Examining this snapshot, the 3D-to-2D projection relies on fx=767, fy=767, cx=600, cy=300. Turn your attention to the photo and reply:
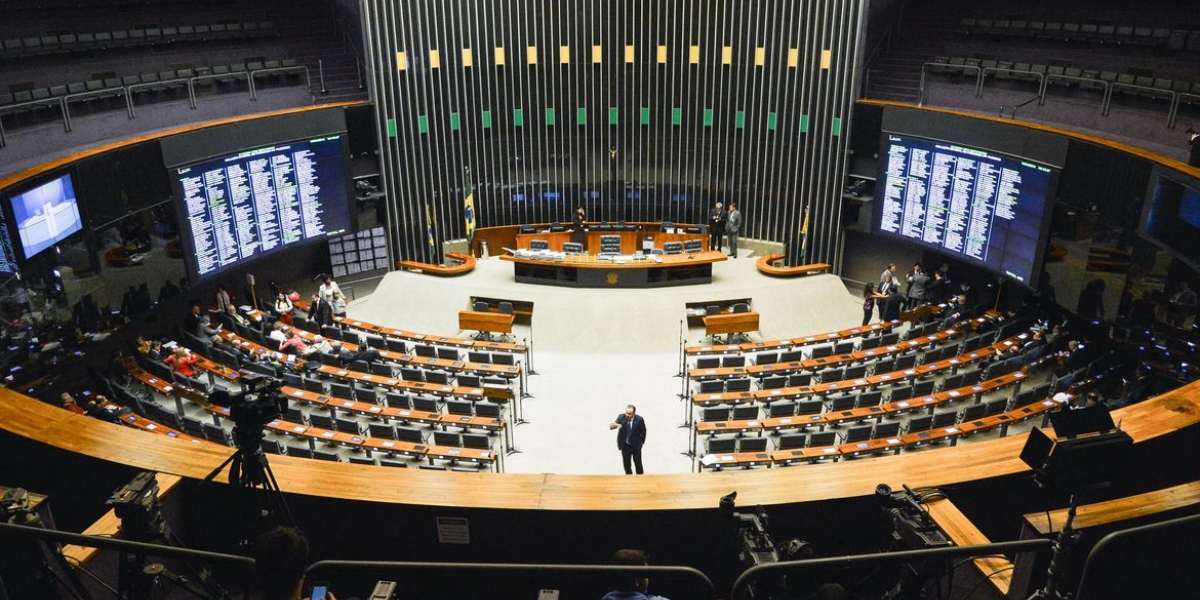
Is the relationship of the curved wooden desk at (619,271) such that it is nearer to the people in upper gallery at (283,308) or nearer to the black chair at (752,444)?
the people in upper gallery at (283,308)

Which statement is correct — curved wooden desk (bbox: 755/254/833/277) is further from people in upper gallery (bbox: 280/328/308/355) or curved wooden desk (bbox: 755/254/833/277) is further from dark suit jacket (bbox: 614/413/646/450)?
people in upper gallery (bbox: 280/328/308/355)

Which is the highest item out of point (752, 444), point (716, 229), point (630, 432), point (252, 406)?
point (252, 406)

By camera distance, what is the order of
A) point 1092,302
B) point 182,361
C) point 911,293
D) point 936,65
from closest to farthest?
point 182,361 → point 1092,302 → point 911,293 → point 936,65

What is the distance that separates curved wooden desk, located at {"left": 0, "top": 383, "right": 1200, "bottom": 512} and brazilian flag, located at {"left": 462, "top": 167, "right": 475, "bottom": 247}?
13.8 meters

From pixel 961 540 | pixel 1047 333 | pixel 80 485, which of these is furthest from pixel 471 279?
pixel 961 540

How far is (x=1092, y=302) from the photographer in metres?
11.7

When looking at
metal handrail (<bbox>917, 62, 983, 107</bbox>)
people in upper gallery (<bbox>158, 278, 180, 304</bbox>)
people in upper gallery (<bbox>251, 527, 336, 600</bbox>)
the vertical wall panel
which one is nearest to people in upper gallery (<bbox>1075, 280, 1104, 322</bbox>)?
metal handrail (<bbox>917, 62, 983, 107</bbox>)

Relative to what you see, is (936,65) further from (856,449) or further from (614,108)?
(856,449)

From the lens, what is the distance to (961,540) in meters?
3.74

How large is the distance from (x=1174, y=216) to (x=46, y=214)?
1473 cm

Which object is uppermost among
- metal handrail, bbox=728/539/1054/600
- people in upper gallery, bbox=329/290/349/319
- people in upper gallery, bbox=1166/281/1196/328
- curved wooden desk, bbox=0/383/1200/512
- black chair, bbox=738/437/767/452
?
metal handrail, bbox=728/539/1054/600

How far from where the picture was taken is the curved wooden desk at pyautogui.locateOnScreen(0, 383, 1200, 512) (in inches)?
159

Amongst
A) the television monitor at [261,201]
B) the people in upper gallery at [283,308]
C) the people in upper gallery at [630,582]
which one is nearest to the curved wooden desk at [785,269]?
the television monitor at [261,201]

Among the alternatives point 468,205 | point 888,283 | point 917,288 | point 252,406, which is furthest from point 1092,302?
point 468,205
